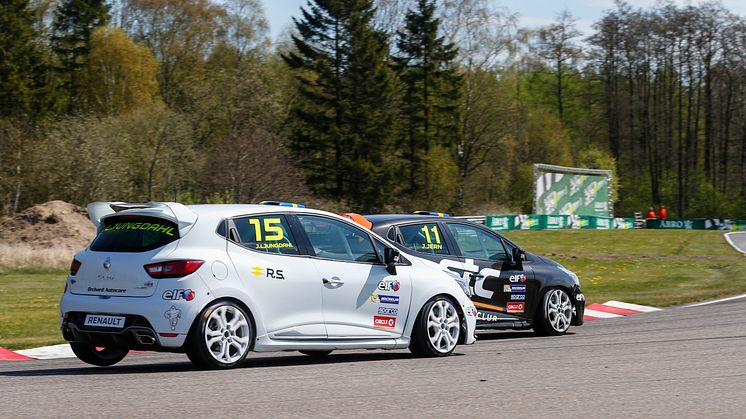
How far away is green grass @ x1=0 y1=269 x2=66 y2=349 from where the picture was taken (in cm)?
1384

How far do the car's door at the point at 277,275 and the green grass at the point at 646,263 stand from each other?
11550 millimetres

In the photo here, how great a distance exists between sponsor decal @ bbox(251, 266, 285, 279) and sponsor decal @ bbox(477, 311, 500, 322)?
13.4 ft

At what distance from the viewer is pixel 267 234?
32.2 ft

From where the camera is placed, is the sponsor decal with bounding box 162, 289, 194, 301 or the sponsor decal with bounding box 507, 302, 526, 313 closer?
the sponsor decal with bounding box 162, 289, 194, 301

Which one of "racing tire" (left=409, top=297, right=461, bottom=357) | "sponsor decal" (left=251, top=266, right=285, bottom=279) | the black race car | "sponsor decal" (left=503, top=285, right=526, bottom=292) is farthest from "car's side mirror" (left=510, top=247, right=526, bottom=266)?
"sponsor decal" (left=251, top=266, right=285, bottom=279)

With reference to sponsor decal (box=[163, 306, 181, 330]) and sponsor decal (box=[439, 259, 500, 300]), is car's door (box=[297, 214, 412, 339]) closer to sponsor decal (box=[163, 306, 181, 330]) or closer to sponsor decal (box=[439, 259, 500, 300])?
sponsor decal (box=[163, 306, 181, 330])

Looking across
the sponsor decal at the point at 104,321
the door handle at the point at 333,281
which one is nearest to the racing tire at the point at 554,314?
the door handle at the point at 333,281

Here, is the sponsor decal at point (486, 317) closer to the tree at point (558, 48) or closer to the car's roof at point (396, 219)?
the car's roof at point (396, 219)

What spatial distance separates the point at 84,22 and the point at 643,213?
Result: 53.0 meters

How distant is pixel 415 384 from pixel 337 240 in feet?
7.66

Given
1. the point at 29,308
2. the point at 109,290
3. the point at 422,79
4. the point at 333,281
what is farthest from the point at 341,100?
the point at 109,290

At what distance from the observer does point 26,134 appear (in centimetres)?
5025

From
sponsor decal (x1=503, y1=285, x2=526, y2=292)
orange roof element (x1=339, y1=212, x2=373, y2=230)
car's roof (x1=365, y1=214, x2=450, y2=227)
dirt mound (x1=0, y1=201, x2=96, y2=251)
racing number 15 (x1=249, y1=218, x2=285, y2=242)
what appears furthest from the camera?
dirt mound (x1=0, y1=201, x2=96, y2=251)

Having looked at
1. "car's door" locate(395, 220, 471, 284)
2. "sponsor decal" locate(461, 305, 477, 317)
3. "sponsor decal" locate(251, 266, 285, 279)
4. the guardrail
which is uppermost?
the guardrail
